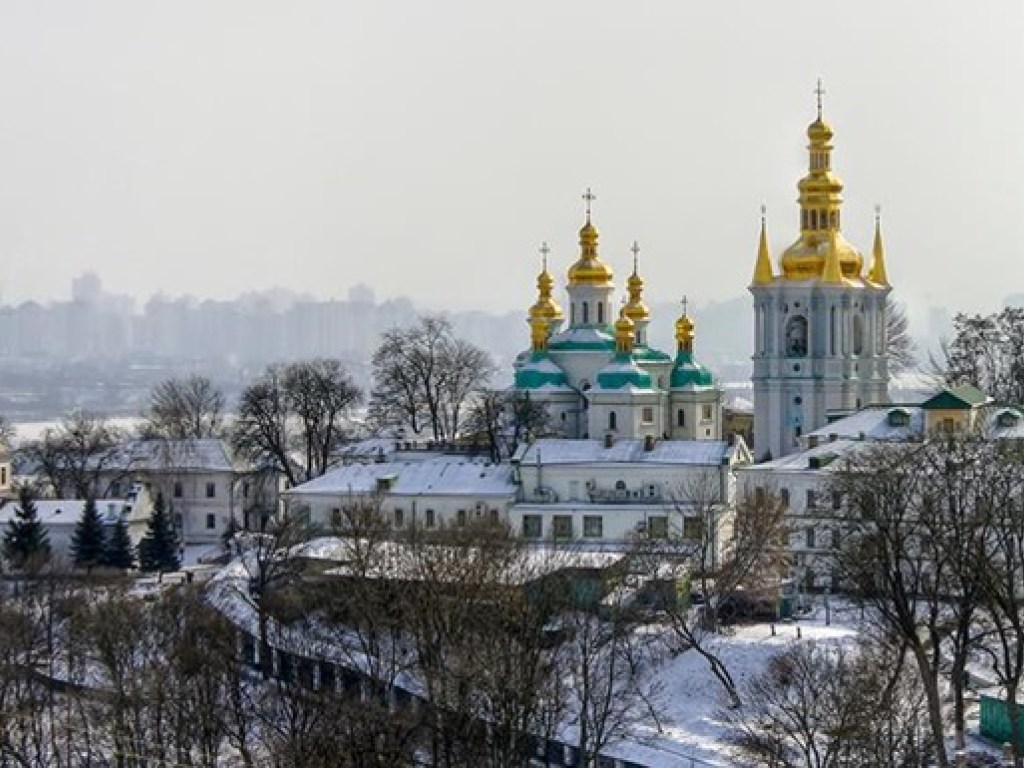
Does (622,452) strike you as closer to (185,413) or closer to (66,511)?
(66,511)

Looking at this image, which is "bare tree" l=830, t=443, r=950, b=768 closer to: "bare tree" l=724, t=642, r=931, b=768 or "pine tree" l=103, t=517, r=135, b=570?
"bare tree" l=724, t=642, r=931, b=768

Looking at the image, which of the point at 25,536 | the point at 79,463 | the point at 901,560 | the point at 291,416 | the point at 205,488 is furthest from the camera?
the point at 291,416

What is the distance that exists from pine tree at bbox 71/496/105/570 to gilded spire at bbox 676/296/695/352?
463 inches

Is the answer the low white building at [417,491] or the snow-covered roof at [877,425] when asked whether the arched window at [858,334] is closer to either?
the snow-covered roof at [877,425]

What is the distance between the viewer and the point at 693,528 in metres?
32.8

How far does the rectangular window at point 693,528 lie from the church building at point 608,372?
16.0 ft

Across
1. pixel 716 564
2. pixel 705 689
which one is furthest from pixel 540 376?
pixel 705 689

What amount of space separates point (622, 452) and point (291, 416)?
42.1 feet

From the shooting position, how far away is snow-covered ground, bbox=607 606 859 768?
23344 mm

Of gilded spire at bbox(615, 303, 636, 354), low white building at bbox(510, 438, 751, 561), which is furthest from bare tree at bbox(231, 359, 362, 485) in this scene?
low white building at bbox(510, 438, 751, 561)

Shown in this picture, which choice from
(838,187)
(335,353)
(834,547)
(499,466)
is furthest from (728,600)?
(335,353)

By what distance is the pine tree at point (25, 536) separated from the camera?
120 ft

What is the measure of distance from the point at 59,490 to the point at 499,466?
11.1 m

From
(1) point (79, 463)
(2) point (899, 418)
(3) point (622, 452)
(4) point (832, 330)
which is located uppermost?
(4) point (832, 330)
